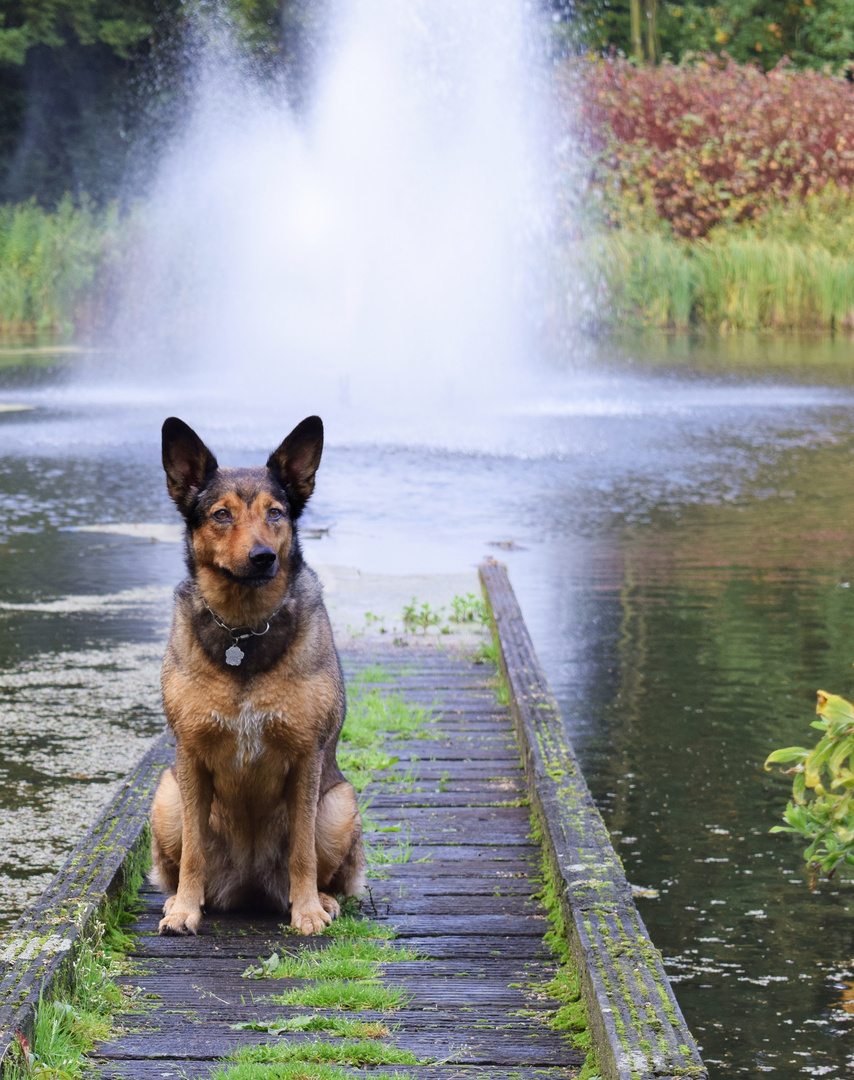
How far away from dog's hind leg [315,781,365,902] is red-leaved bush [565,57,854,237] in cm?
2521

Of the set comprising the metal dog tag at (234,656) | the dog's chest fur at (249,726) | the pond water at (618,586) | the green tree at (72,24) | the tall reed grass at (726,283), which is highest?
the green tree at (72,24)

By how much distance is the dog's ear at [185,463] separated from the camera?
3.51 meters

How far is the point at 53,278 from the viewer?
27.2 m

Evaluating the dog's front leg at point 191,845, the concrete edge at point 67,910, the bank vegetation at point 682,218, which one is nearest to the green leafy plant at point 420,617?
the concrete edge at point 67,910

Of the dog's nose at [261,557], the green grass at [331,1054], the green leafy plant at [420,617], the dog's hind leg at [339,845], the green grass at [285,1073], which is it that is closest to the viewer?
the green grass at [285,1073]

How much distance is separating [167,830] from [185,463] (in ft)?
3.16

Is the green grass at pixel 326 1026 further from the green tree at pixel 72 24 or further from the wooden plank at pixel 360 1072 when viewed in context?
the green tree at pixel 72 24

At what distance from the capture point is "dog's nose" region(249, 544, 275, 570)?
3.35 metres

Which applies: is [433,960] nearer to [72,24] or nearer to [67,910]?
[67,910]

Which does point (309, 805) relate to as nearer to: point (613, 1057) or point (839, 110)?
point (613, 1057)

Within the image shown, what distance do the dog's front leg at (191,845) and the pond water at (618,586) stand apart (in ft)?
4.38

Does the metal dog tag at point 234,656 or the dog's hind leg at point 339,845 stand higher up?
the metal dog tag at point 234,656

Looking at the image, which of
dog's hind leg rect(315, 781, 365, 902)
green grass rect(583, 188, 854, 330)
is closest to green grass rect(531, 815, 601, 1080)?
dog's hind leg rect(315, 781, 365, 902)

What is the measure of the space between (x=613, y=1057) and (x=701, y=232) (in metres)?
28.0
